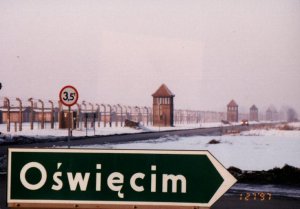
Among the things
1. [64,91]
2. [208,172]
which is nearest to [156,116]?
[64,91]

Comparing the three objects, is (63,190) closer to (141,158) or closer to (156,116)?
(141,158)

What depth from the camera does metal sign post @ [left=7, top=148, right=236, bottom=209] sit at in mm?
2455

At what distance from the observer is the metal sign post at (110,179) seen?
246cm

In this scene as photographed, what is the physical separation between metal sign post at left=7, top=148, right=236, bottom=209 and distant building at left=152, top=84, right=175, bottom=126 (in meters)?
63.6

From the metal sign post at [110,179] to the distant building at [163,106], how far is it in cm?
6358

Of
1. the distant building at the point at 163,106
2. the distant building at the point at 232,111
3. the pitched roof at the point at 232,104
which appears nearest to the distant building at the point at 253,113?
the distant building at the point at 232,111

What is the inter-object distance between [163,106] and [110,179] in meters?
65.1

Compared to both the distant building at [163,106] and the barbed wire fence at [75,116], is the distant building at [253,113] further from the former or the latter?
the distant building at [163,106]

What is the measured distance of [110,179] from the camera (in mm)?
2482

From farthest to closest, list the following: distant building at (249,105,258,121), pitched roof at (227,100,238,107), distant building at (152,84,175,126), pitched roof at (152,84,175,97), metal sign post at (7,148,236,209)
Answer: distant building at (249,105,258,121), pitched roof at (227,100,238,107), pitched roof at (152,84,175,97), distant building at (152,84,175,126), metal sign post at (7,148,236,209)
